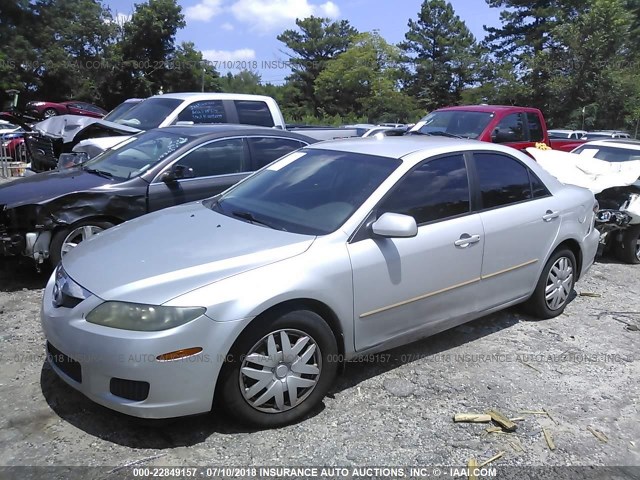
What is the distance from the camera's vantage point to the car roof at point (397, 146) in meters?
4.13

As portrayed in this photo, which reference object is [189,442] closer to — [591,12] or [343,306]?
[343,306]

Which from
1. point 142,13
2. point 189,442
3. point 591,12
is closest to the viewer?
point 189,442

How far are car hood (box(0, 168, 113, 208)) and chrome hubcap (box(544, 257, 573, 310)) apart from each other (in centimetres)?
425

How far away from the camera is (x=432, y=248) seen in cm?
383

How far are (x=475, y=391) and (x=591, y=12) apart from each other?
37.3m

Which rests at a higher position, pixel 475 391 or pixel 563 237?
pixel 563 237

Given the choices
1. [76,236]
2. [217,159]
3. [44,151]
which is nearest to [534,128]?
[217,159]

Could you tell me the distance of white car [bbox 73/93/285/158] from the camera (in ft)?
28.0

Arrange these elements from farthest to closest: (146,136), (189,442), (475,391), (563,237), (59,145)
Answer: (59,145) < (146,136) < (563,237) < (475,391) < (189,442)

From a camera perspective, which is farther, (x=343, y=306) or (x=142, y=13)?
(x=142, y=13)

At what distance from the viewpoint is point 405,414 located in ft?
11.4

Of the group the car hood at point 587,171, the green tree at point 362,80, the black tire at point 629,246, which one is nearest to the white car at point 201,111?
the car hood at point 587,171

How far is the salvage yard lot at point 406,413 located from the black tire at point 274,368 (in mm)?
100

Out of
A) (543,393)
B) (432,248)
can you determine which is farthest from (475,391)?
(432,248)
